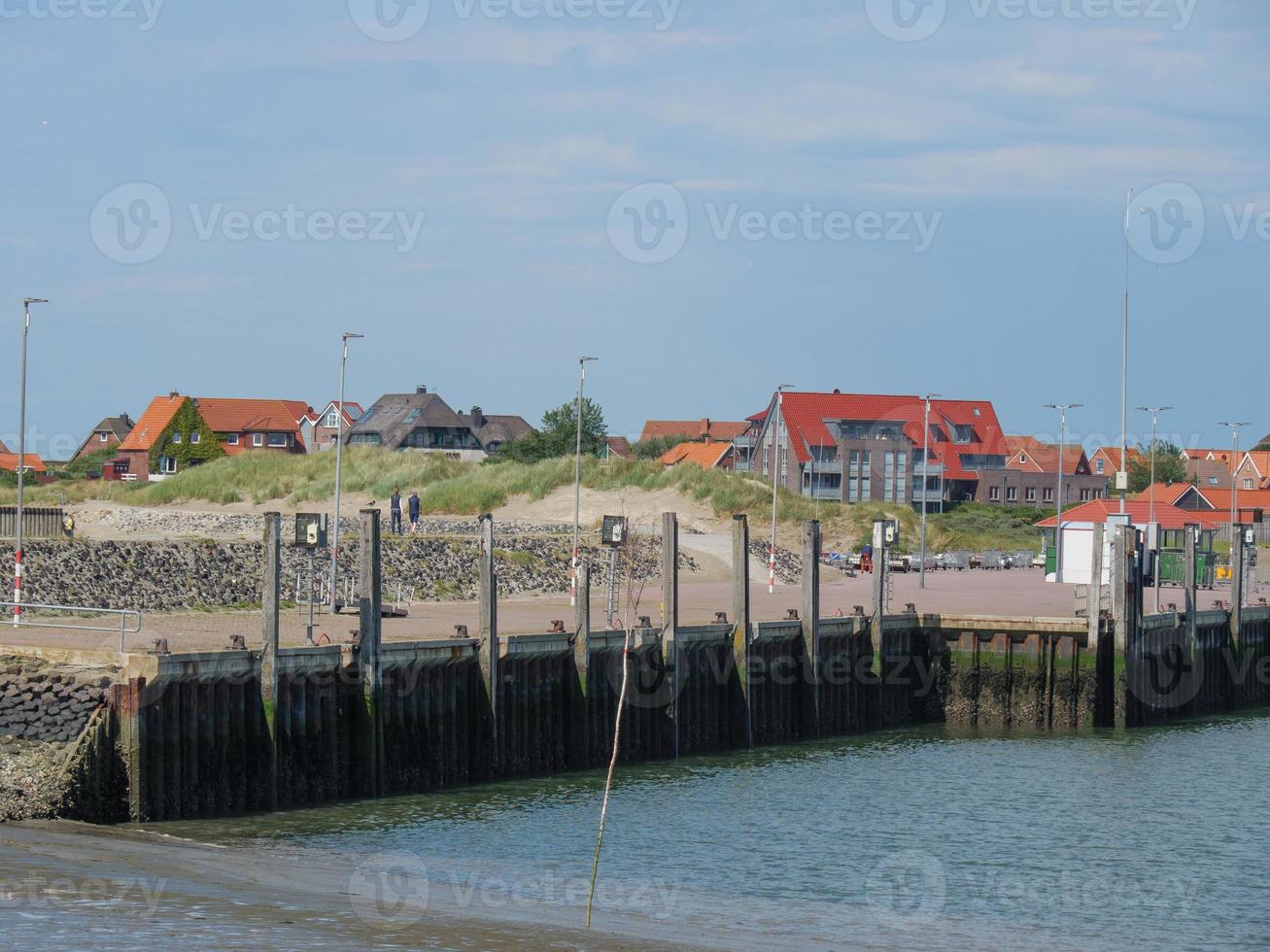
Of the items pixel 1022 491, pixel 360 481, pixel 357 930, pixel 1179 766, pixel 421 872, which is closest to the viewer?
pixel 357 930

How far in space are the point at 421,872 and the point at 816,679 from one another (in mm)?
16619

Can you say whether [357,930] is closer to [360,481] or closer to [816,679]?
[816,679]

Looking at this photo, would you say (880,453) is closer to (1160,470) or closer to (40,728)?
(1160,470)

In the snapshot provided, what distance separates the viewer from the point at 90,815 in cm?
2319

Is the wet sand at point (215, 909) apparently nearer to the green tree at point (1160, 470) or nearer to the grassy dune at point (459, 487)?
the grassy dune at point (459, 487)

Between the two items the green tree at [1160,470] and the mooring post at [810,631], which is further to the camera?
the green tree at [1160,470]

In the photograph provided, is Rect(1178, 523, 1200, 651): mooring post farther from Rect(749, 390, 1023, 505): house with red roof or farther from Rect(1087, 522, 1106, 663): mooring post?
Rect(749, 390, 1023, 505): house with red roof

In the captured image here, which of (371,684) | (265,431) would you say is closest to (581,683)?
(371,684)

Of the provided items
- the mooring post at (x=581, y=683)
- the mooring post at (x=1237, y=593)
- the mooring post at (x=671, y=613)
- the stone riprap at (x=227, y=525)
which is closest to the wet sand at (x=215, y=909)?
the mooring post at (x=581, y=683)

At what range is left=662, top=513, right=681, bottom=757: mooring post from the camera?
33344 mm

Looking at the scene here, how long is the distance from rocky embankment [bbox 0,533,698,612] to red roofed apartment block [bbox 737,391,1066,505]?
210ft

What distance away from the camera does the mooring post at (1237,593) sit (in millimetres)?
47281

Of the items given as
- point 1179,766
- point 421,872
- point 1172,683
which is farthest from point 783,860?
point 1172,683

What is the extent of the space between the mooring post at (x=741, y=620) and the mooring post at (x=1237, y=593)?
61.3 feet
